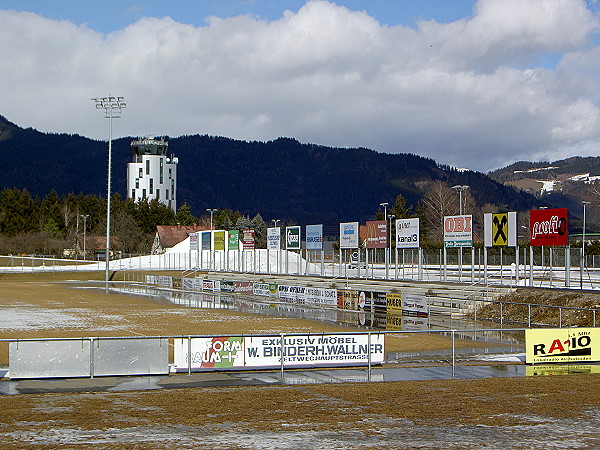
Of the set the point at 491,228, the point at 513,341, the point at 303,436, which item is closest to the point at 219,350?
the point at 303,436

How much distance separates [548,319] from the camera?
1476 inches

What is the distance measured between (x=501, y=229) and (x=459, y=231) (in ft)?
16.2

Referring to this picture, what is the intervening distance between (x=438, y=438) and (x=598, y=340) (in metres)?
12.7

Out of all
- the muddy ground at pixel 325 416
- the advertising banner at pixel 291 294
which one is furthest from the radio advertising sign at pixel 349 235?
the muddy ground at pixel 325 416

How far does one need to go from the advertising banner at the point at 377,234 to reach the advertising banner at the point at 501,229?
11.7 meters

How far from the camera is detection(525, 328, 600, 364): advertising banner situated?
2472 centimetres

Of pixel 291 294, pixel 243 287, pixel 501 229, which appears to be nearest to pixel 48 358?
pixel 501 229

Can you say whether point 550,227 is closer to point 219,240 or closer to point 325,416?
point 325,416

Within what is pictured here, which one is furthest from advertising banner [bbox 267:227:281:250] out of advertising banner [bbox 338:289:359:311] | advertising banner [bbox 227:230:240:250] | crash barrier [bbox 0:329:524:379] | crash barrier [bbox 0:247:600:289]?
crash barrier [bbox 0:329:524:379]

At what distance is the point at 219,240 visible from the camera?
86000mm

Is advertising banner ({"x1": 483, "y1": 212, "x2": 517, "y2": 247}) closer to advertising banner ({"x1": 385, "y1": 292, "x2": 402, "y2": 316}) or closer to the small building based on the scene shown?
advertising banner ({"x1": 385, "y1": 292, "x2": 402, "y2": 316})

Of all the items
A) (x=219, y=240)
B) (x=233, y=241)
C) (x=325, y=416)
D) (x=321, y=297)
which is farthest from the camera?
(x=219, y=240)

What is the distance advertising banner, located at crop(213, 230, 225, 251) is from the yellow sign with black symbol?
42549 mm

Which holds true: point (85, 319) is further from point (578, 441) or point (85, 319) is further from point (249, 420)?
point (578, 441)
